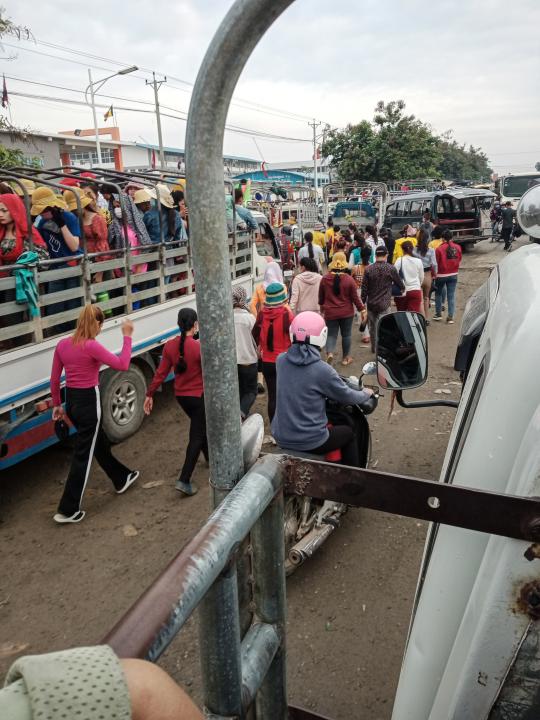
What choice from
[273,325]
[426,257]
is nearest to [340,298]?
[273,325]

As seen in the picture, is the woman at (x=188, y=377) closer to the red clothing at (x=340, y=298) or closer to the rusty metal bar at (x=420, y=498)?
the red clothing at (x=340, y=298)

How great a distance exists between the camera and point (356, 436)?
4125 millimetres

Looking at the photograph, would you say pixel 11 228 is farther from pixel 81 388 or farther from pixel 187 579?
pixel 187 579

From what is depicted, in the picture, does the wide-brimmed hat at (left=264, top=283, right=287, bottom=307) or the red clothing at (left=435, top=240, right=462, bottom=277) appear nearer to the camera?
the wide-brimmed hat at (left=264, top=283, right=287, bottom=307)

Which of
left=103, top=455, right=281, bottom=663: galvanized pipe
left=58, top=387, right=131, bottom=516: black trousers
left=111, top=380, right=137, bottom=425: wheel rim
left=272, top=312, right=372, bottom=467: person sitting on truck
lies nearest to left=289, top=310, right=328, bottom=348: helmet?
left=272, top=312, right=372, bottom=467: person sitting on truck

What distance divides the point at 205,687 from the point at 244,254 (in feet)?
24.0

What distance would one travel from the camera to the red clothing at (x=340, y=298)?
7246 millimetres

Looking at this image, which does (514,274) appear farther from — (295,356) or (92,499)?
(92,499)

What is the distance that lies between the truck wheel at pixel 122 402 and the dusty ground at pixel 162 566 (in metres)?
0.24

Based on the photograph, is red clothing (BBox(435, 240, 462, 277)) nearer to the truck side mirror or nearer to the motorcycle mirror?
the truck side mirror

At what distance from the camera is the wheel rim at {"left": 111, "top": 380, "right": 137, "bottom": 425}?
Answer: 547 cm

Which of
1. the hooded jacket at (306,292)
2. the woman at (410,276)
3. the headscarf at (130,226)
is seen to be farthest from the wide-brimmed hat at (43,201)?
the woman at (410,276)

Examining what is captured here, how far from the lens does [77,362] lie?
4172 millimetres

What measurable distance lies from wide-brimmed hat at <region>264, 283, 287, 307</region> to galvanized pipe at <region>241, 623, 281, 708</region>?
4243mm
